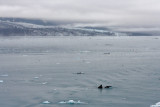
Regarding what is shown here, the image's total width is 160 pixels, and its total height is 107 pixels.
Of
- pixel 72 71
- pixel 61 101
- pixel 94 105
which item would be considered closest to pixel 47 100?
pixel 61 101

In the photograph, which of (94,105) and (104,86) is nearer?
(94,105)

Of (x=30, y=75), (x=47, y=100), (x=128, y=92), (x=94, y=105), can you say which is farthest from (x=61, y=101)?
(x=30, y=75)

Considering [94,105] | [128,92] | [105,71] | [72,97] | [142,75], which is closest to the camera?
[94,105]

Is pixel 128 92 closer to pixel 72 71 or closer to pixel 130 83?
pixel 130 83

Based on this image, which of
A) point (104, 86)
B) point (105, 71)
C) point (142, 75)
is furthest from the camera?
point (105, 71)

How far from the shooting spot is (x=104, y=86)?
80.2 ft

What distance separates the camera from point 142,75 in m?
30.0

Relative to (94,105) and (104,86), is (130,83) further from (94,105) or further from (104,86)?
(94,105)

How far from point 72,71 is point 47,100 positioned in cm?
1265

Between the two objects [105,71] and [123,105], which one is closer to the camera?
[123,105]

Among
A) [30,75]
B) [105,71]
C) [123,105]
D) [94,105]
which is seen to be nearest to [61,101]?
[94,105]

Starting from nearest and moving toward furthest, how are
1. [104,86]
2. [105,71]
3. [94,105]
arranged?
1. [94,105]
2. [104,86]
3. [105,71]

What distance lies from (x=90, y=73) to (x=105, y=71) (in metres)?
2.12

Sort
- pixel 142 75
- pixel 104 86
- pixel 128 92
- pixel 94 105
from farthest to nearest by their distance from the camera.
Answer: pixel 142 75, pixel 104 86, pixel 128 92, pixel 94 105
